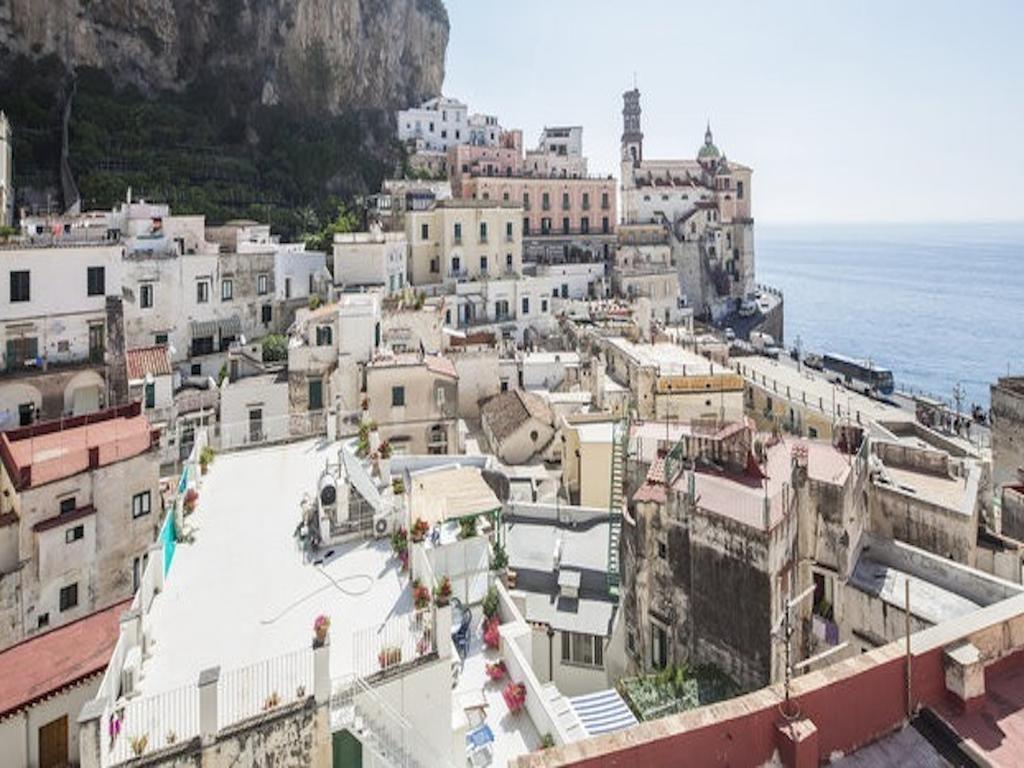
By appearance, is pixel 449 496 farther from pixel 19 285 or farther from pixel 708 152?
pixel 708 152

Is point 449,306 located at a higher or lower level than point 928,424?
higher

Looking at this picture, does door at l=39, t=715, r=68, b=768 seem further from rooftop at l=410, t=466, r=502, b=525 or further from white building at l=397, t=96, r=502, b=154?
white building at l=397, t=96, r=502, b=154

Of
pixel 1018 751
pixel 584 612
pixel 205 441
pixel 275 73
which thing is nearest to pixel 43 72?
pixel 275 73

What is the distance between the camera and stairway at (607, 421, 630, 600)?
1579cm

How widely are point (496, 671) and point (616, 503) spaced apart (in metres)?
8.47

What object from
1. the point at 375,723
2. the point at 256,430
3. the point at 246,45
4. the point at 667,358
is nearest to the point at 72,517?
the point at 256,430

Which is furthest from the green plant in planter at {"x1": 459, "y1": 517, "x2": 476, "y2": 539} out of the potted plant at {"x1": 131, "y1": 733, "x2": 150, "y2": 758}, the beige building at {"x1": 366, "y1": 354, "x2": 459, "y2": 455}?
the beige building at {"x1": 366, "y1": 354, "x2": 459, "y2": 455}

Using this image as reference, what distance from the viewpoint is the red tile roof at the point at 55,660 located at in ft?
40.9

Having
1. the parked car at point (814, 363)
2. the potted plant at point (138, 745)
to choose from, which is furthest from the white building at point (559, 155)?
the potted plant at point (138, 745)

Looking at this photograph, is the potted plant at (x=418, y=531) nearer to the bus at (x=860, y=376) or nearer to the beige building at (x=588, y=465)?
the beige building at (x=588, y=465)

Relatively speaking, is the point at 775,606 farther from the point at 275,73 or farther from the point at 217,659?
the point at 275,73

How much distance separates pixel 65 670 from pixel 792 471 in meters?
14.3

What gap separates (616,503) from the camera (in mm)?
19031

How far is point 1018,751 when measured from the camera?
19.8 feet
